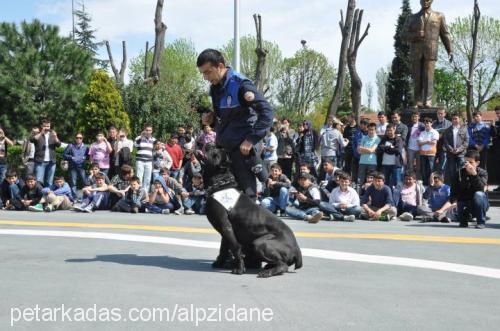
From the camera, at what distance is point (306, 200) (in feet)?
40.2

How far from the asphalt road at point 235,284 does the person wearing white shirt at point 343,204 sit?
9.81ft

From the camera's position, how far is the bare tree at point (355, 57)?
105ft

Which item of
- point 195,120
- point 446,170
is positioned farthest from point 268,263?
point 195,120

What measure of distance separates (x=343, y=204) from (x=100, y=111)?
42.0 ft

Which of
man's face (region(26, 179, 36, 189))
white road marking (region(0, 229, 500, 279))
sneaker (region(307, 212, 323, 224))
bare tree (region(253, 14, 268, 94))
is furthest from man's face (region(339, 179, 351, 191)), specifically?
bare tree (region(253, 14, 268, 94))

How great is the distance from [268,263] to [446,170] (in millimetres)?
9202

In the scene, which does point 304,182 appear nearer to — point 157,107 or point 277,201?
point 277,201

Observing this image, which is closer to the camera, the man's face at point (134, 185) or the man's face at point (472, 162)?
the man's face at point (472, 162)

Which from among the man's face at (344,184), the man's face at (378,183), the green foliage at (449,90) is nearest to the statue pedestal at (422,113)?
the man's face at (378,183)

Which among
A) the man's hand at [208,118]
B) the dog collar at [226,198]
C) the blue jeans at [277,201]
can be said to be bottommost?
the blue jeans at [277,201]

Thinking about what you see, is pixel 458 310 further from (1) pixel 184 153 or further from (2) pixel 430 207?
(1) pixel 184 153

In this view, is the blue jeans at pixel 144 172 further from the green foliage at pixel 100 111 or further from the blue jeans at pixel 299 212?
the green foliage at pixel 100 111

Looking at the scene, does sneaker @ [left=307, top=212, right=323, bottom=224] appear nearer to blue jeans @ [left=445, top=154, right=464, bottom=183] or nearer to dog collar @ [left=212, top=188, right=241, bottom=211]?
blue jeans @ [left=445, top=154, right=464, bottom=183]

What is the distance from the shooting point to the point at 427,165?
13.9 metres
